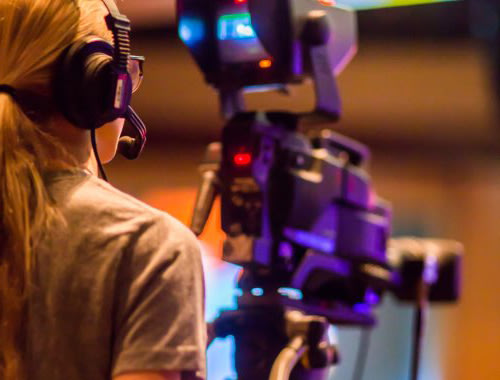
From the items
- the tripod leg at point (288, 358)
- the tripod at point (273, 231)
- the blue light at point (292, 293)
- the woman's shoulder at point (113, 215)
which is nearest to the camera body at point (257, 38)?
the tripod at point (273, 231)

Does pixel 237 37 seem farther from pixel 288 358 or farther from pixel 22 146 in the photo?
pixel 22 146

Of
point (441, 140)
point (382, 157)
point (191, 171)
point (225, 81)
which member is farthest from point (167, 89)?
point (225, 81)

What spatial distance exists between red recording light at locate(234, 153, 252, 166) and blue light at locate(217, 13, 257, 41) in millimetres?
274

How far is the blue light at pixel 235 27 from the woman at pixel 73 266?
772 millimetres

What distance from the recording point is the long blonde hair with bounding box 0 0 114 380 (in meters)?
0.86

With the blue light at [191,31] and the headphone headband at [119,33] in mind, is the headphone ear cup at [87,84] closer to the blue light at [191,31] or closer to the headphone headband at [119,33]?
the headphone headband at [119,33]

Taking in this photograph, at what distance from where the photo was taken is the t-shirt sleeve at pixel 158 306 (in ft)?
2.71

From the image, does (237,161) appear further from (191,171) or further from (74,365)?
(191,171)

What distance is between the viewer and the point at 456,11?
3.92m

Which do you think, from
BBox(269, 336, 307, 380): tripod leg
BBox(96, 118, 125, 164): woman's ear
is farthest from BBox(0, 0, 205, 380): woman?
BBox(269, 336, 307, 380): tripod leg

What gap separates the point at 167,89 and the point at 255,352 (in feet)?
10.1

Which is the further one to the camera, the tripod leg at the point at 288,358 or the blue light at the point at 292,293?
the blue light at the point at 292,293

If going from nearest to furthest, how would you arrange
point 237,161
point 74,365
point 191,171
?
point 74,365 → point 237,161 → point 191,171

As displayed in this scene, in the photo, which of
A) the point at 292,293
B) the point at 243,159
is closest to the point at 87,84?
the point at 243,159
